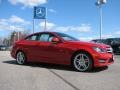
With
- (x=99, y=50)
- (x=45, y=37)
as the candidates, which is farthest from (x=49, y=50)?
(x=99, y=50)

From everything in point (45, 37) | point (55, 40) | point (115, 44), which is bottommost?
point (115, 44)

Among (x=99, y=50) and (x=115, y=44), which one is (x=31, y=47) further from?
(x=115, y=44)

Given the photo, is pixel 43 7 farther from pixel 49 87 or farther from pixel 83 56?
pixel 49 87

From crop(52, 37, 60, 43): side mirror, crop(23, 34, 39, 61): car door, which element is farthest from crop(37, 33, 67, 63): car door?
crop(23, 34, 39, 61): car door

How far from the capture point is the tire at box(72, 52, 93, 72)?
436 inches

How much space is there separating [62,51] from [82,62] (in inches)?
38.1

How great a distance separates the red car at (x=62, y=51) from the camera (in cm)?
1105

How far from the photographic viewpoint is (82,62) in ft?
36.9

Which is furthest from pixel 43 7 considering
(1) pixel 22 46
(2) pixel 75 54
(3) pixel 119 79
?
(3) pixel 119 79

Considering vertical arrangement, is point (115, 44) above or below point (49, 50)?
above

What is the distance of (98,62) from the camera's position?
10945 mm

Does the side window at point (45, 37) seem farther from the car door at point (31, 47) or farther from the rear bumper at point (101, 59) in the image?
the rear bumper at point (101, 59)

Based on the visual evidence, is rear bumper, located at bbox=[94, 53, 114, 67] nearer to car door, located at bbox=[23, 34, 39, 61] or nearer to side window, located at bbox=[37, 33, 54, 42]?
side window, located at bbox=[37, 33, 54, 42]

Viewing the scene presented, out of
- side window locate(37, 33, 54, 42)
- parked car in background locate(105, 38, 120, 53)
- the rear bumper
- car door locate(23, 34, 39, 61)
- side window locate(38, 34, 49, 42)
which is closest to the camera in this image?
the rear bumper
